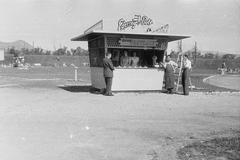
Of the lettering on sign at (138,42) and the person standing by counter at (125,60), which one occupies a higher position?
the lettering on sign at (138,42)

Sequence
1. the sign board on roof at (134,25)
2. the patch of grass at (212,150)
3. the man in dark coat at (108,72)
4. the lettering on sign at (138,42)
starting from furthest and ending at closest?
the lettering on sign at (138,42) → the sign board on roof at (134,25) → the man in dark coat at (108,72) → the patch of grass at (212,150)

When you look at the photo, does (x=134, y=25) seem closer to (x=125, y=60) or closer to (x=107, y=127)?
(x=125, y=60)

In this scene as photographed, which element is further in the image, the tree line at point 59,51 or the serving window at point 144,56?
the tree line at point 59,51

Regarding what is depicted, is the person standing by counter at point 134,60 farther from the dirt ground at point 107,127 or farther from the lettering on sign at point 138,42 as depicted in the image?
the dirt ground at point 107,127

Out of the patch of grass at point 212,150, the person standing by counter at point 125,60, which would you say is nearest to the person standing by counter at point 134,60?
the person standing by counter at point 125,60

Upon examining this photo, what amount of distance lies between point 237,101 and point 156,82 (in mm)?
4067

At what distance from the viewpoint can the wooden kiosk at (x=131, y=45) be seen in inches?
561

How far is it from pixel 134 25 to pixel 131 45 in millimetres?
993

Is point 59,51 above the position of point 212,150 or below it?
above

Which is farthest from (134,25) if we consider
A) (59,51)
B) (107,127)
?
(59,51)

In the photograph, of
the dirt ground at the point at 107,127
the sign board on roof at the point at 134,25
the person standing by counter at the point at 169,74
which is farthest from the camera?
the person standing by counter at the point at 169,74

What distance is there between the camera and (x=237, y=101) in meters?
12.7

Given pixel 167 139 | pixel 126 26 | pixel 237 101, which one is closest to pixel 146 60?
pixel 126 26

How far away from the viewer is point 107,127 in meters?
7.35
